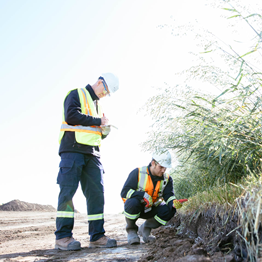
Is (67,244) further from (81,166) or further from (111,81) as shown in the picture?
(111,81)

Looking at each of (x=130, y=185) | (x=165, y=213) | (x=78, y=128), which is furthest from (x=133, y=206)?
(x=78, y=128)

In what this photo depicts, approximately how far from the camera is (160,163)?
3.50 metres

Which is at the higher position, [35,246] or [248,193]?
[248,193]

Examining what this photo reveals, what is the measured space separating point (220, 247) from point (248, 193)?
522 mm

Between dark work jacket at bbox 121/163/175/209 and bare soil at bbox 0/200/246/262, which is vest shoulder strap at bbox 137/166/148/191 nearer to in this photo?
dark work jacket at bbox 121/163/175/209

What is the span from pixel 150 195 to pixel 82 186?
863 mm

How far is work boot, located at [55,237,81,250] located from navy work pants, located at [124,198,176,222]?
694 mm

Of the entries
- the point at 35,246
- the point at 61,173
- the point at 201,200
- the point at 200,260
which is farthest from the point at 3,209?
the point at 200,260

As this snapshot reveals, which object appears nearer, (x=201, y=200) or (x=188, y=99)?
(x=201, y=200)

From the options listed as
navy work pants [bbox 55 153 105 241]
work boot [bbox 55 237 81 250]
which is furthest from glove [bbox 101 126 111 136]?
work boot [bbox 55 237 81 250]

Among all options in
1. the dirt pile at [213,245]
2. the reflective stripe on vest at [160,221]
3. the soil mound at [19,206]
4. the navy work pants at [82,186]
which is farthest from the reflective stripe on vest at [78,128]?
the soil mound at [19,206]

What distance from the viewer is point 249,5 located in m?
2.76

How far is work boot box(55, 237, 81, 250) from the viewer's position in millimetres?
2957

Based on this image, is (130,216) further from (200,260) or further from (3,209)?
(3,209)
